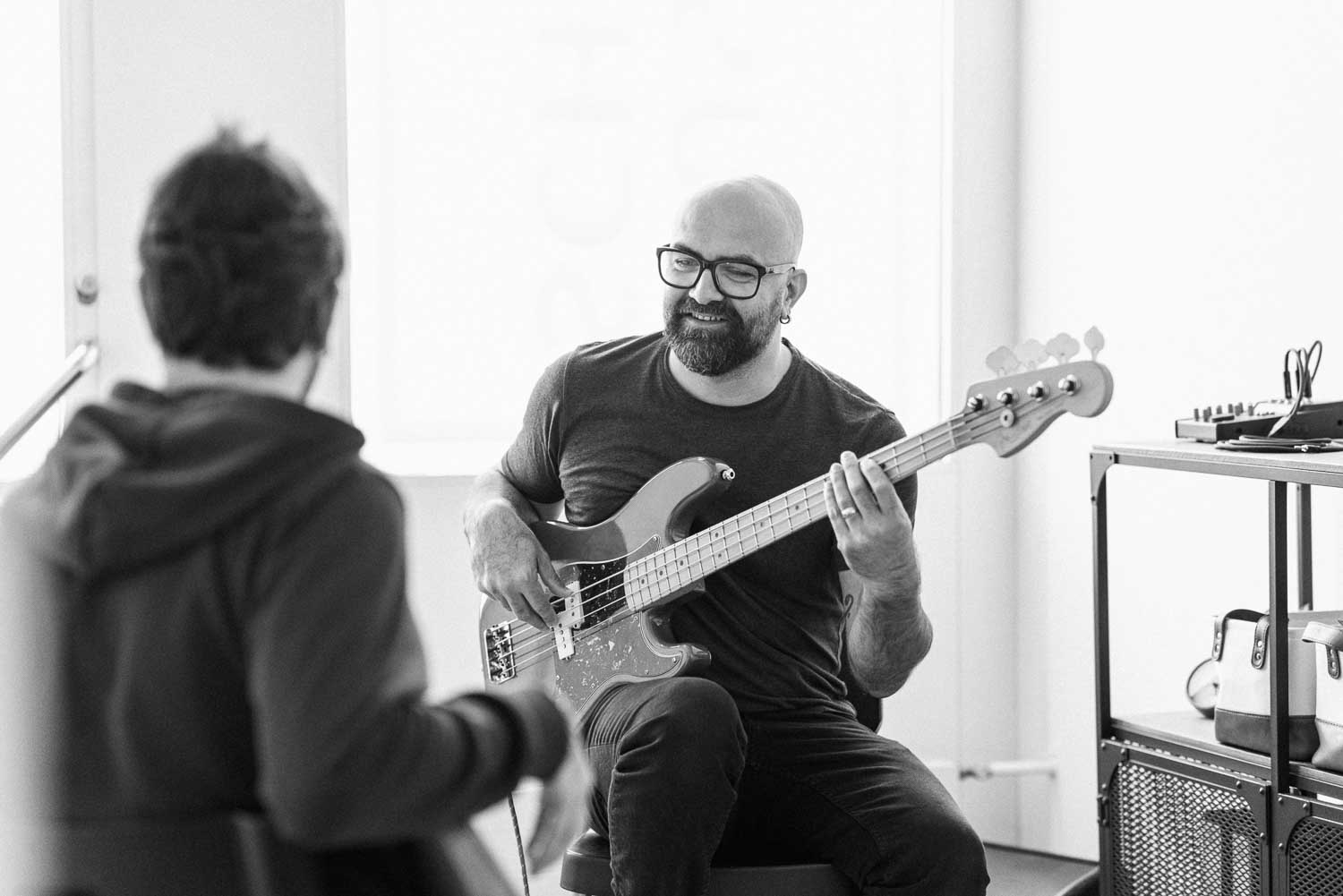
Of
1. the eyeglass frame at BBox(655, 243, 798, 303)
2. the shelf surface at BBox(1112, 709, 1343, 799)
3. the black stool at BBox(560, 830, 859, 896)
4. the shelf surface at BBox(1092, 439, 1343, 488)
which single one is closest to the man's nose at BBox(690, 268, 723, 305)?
the eyeglass frame at BBox(655, 243, 798, 303)

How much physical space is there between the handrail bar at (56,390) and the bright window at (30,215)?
0.37ft

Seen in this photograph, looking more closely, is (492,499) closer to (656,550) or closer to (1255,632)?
Answer: (656,550)

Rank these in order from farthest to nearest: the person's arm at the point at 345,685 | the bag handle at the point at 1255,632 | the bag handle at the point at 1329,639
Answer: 1. the bag handle at the point at 1255,632
2. the bag handle at the point at 1329,639
3. the person's arm at the point at 345,685

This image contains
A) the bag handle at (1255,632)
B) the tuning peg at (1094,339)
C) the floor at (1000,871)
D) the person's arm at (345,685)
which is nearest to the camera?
the person's arm at (345,685)

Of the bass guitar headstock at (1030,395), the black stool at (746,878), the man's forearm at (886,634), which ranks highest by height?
the bass guitar headstock at (1030,395)

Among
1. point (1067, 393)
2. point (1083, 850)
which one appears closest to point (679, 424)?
point (1067, 393)

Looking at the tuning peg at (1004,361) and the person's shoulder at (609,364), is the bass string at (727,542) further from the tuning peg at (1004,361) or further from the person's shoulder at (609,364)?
the person's shoulder at (609,364)

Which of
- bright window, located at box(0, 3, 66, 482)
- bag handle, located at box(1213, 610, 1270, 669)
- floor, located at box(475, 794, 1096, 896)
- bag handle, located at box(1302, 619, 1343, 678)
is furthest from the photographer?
floor, located at box(475, 794, 1096, 896)

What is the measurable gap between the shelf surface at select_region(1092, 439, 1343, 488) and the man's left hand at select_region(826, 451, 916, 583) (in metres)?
0.40

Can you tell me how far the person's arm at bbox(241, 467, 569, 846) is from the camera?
87 cm

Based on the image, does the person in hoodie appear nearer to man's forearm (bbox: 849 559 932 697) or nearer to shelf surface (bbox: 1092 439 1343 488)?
man's forearm (bbox: 849 559 932 697)

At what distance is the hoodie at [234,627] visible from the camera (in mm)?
875

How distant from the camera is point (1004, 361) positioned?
5.81 feet

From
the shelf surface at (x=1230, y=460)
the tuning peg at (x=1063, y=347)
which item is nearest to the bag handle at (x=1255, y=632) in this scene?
the shelf surface at (x=1230, y=460)
